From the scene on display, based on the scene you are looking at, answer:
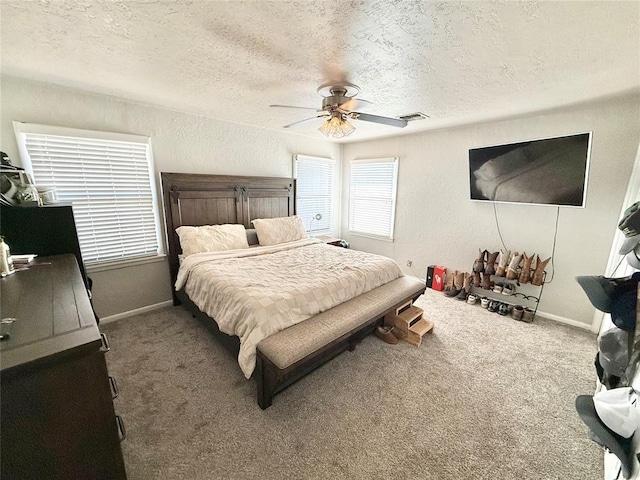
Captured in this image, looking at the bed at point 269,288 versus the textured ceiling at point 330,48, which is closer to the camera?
the textured ceiling at point 330,48

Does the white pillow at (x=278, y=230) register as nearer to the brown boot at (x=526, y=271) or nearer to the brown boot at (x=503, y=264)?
the brown boot at (x=503, y=264)

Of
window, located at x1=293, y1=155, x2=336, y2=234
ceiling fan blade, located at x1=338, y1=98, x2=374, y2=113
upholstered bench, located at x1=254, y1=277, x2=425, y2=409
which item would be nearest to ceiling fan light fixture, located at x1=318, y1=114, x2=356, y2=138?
ceiling fan blade, located at x1=338, y1=98, x2=374, y2=113

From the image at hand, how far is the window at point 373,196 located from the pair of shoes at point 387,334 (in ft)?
6.98

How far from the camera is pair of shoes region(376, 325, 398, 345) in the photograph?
2.44m

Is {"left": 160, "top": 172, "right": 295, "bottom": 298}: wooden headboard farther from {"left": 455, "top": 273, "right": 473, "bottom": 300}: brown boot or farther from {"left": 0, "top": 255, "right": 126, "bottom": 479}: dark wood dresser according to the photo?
{"left": 455, "top": 273, "right": 473, "bottom": 300}: brown boot

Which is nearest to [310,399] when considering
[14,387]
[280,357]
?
[280,357]

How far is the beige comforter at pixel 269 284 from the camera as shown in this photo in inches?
69.8

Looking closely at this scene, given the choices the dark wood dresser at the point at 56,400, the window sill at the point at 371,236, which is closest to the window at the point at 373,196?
the window sill at the point at 371,236

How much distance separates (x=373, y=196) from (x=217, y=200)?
263 centimetres

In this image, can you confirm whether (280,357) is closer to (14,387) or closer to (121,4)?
(14,387)

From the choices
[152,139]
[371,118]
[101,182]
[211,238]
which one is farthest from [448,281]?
[101,182]

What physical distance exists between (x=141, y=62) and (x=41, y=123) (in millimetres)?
1336

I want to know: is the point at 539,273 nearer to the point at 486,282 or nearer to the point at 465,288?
the point at 486,282

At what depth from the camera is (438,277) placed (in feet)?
12.2
